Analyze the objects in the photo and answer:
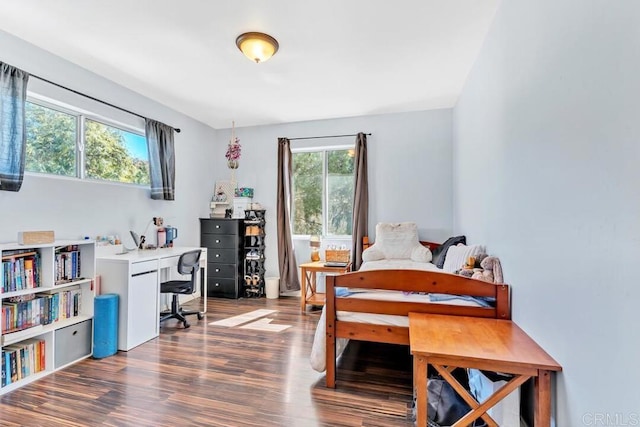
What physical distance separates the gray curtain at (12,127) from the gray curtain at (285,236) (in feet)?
9.29

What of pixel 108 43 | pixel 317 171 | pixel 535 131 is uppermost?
pixel 108 43

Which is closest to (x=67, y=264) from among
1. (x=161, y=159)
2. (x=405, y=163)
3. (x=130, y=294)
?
(x=130, y=294)

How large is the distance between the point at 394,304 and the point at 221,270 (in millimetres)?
3222

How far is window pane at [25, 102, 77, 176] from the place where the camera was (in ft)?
8.66

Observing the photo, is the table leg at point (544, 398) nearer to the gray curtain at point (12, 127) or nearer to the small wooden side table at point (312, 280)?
the small wooden side table at point (312, 280)

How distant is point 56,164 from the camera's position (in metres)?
2.83

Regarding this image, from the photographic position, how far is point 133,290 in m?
2.87

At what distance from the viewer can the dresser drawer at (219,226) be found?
460 cm

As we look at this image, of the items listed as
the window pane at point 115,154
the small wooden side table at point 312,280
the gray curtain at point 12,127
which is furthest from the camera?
the small wooden side table at point 312,280

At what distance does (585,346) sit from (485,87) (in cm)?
204

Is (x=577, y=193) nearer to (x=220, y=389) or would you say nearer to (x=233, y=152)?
(x=220, y=389)

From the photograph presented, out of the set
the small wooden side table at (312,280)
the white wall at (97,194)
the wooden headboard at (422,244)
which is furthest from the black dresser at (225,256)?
the wooden headboard at (422,244)

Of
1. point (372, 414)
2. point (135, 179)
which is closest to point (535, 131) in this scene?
point (372, 414)

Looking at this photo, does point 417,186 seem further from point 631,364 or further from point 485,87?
point 631,364
